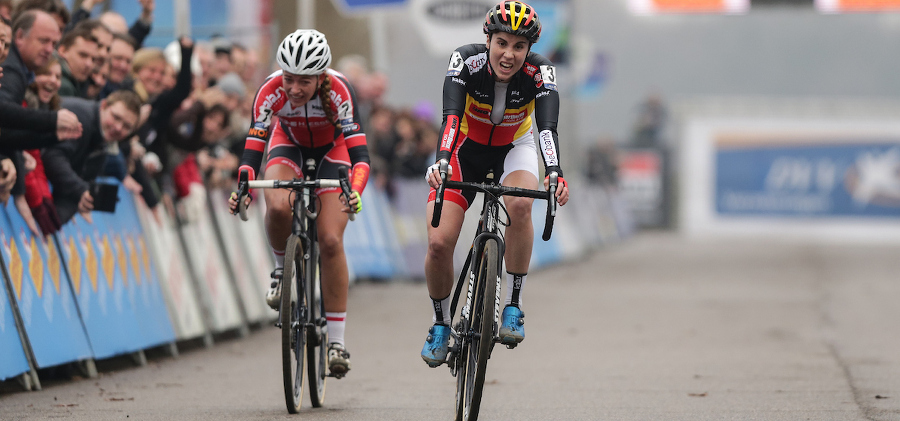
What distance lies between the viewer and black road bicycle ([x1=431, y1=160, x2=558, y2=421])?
20.8 feet

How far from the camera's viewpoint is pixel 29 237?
835 cm

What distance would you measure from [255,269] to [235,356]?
2.17 m

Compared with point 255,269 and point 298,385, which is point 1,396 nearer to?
point 298,385

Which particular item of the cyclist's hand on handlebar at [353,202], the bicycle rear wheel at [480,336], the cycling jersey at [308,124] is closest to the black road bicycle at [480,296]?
the bicycle rear wheel at [480,336]

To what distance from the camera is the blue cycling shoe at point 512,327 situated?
6.66 meters

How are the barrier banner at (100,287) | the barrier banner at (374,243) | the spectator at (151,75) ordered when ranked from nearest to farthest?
the barrier banner at (100,287), the spectator at (151,75), the barrier banner at (374,243)

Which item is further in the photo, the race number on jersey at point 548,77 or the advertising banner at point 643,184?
the advertising banner at point 643,184

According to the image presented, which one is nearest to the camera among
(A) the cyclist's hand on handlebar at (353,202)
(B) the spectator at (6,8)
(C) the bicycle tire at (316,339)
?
(A) the cyclist's hand on handlebar at (353,202)

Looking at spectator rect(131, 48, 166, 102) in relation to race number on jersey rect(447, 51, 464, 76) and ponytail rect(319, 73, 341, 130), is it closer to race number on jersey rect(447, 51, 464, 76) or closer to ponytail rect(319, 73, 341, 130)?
ponytail rect(319, 73, 341, 130)

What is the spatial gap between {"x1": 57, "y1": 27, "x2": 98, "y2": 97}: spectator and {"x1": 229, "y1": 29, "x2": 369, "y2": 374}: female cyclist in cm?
210

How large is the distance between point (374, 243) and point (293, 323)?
9491mm

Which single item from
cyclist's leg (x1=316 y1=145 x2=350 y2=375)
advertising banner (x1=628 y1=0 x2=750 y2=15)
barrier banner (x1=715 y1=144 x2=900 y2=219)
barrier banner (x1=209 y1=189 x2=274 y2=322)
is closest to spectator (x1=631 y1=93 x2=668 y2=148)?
barrier banner (x1=715 y1=144 x2=900 y2=219)

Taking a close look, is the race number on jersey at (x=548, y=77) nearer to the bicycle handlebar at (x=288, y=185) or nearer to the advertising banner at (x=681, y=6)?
the bicycle handlebar at (x=288, y=185)

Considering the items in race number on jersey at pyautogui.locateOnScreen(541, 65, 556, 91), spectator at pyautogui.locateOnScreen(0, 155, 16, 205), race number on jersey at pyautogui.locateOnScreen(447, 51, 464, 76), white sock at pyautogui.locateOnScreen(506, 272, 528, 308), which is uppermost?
race number on jersey at pyautogui.locateOnScreen(447, 51, 464, 76)
